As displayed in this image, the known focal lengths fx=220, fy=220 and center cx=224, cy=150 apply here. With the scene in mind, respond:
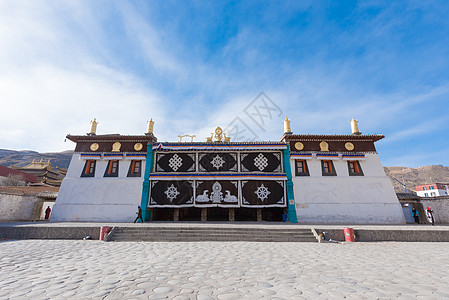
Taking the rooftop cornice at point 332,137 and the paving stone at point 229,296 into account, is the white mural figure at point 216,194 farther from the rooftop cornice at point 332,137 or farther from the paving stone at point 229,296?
the paving stone at point 229,296

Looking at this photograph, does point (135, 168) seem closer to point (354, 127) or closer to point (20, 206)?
point (20, 206)

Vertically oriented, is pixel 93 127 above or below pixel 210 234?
above

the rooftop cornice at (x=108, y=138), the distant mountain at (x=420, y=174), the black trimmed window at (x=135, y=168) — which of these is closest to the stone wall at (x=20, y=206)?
the rooftop cornice at (x=108, y=138)

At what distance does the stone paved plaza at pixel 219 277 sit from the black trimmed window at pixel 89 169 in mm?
13117

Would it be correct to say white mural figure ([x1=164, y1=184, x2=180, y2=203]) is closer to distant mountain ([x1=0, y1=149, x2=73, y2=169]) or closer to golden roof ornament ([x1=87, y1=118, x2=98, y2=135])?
golden roof ornament ([x1=87, y1=118, x2=98, y2=135])

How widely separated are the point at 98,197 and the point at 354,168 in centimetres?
2152

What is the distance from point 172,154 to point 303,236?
40.7ft

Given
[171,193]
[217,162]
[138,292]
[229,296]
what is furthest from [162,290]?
[217,162]

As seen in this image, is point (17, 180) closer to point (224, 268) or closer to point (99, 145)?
point (99, 145)

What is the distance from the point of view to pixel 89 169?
62.6 feet

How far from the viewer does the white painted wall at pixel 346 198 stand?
674 inches

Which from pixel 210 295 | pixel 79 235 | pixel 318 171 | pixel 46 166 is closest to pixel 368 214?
pixel 318 171

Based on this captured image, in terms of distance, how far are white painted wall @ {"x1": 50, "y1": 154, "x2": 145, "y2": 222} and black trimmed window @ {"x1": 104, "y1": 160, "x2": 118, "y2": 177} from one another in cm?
29

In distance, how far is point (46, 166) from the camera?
3847 cm
